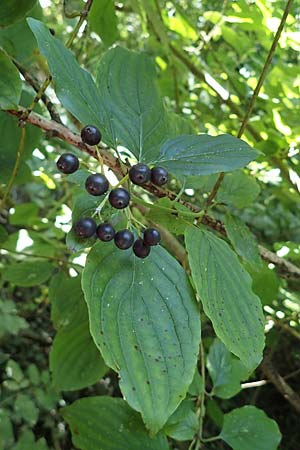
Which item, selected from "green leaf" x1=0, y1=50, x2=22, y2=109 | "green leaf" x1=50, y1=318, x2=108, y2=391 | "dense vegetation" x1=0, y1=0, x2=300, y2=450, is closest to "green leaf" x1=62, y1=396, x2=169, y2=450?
"dense vegetation" x1=0, y1=0, x2=300, y2=450

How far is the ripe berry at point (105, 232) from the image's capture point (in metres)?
0.57

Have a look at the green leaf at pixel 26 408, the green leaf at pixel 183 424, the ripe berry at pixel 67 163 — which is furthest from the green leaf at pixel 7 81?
the green leaf at pixel 26 408

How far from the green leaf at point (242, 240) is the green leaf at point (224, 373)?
225mm

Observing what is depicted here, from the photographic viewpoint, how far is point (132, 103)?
0.71 meters

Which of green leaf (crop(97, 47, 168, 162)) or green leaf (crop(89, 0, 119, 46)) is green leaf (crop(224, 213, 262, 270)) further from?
green leaf (crop(89, 0, 119, 46))

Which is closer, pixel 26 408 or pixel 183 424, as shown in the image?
pixel 183 424

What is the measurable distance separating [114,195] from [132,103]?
0.20m

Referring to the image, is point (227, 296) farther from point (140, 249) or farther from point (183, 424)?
point (183, 424)

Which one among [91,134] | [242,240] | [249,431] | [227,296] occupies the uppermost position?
[91,134]

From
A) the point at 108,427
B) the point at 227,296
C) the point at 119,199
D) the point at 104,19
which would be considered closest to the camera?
the point at 119,199

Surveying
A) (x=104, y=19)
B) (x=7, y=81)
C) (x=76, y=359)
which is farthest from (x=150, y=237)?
(x=104, y=19)

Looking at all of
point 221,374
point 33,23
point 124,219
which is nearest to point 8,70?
point 33,23

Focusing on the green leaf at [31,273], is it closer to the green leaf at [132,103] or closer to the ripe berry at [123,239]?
the green leaf at [132,103]

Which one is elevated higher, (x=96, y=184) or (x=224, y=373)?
(x=96, y=184)
